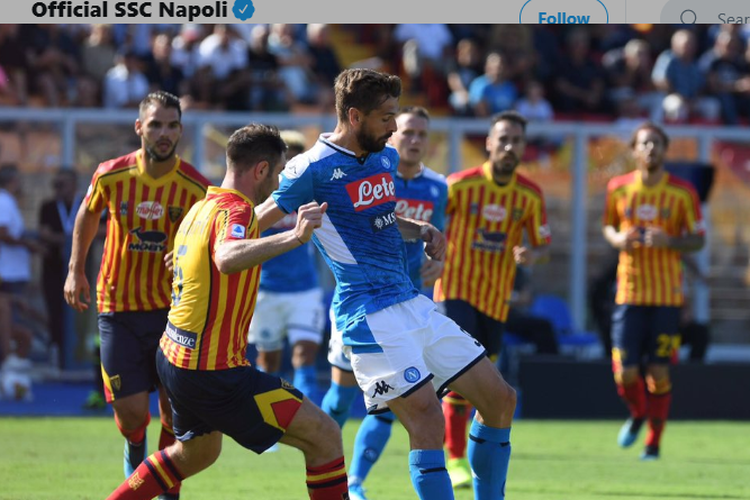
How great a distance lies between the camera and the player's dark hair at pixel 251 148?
5.99 m

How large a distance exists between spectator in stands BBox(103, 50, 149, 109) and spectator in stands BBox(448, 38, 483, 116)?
4.39 metres

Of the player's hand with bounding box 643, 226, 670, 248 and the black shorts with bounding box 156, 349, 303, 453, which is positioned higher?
the player's hand with bounding box 643, 226, 670, 248

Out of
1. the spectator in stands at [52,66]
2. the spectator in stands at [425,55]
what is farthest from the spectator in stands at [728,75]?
the spectator in stands at [52,66]

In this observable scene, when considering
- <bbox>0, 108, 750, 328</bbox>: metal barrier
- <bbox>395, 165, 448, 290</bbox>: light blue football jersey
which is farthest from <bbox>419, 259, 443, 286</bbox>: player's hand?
<bbox>0, 108, 750, 328</bbox>: metal barrier

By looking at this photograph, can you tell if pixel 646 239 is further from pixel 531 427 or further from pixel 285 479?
pixel 285 479

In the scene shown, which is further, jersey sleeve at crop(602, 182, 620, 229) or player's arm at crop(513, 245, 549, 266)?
jersey sleeve at crop(602, 182, 620, 229)

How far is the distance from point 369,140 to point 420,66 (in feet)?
42.5

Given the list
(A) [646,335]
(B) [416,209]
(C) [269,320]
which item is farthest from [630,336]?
(B) [416,209]

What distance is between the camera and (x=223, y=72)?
17203 mm

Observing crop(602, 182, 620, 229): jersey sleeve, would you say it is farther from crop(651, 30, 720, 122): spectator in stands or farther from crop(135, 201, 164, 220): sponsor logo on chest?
crop(651, 30, 720, 122): spectator in stands

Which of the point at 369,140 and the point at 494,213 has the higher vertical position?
the point at 369,140

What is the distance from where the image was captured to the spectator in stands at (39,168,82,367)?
49.1ft

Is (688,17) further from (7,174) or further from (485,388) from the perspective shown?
(485,388)

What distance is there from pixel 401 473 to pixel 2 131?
320 inches
